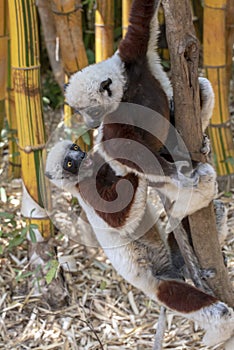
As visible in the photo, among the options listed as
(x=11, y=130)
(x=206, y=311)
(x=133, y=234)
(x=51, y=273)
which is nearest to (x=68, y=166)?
(x=133, y=234)

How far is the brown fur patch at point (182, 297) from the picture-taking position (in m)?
3.09

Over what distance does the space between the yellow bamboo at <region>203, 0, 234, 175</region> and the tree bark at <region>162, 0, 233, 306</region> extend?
72.9 inches

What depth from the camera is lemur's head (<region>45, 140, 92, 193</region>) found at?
11.2ft

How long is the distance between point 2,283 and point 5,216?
0.63 metres

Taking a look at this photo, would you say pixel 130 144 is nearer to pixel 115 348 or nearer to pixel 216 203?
pixel 216 203

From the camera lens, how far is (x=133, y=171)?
299cm

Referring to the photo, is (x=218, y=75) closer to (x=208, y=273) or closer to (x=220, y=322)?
(x=208, y=273)

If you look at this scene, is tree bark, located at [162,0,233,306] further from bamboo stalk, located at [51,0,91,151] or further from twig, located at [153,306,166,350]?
bamboo stalk, located at [51,0,91,151]

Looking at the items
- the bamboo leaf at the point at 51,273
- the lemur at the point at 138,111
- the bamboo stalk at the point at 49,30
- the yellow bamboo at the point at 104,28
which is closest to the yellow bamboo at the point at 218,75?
the yellow bamboo at the point at 104,28

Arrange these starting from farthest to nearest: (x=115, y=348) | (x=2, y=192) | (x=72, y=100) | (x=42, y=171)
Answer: (x=2, y=192) → (x=42, y=171) → (x=115, y=348) → (x=72, y=100)

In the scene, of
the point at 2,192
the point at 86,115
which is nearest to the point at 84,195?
the point at 86,115

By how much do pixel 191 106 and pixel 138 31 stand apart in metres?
0.53

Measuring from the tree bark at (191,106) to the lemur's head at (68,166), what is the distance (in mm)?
769

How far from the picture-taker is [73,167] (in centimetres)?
343
